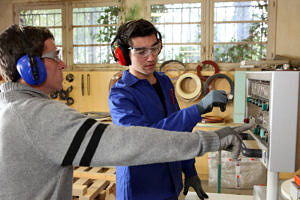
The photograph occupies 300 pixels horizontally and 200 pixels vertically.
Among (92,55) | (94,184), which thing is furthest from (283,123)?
(92,55)

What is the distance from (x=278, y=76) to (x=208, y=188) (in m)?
3.10

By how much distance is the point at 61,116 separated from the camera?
863 millimetres

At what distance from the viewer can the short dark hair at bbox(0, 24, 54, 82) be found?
1.00m

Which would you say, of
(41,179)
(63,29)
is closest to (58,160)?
(41,179)

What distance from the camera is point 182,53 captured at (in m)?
4.50

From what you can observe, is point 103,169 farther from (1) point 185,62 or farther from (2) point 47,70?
(2) point 47,70

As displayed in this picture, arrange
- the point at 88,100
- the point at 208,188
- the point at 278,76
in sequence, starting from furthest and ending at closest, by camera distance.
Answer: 1. the point at 88,100
2. the point at 208,188
3. the point at 278,76

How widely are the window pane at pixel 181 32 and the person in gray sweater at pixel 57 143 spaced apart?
144 inches

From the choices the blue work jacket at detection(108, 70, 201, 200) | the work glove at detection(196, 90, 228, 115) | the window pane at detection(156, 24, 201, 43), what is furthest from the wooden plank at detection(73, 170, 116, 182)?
the window pane at detection(156, 24, 201, 43)

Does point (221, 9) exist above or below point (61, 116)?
above

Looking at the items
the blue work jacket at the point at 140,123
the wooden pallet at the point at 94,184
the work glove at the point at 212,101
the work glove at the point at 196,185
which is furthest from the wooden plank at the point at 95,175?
the work glove at the point at 212,101

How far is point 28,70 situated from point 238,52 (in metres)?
3.91

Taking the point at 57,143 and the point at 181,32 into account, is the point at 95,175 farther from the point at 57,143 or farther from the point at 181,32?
the point at 181,32

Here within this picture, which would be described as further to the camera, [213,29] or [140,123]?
[213,29]
